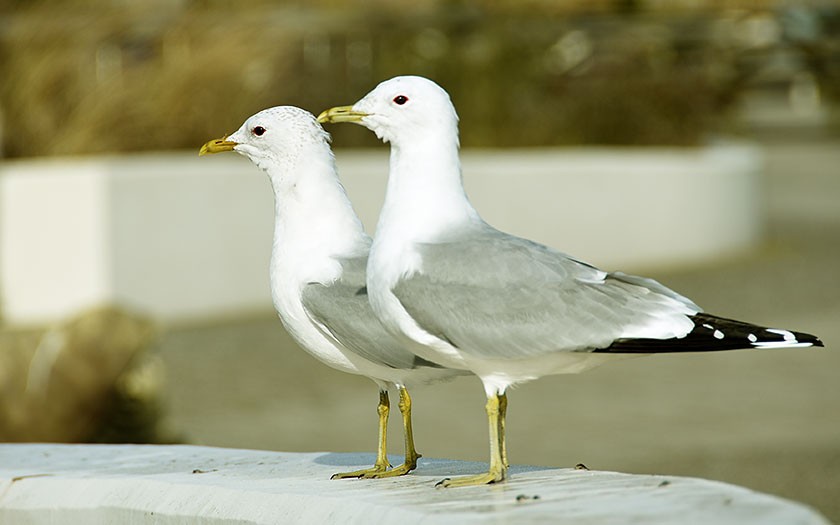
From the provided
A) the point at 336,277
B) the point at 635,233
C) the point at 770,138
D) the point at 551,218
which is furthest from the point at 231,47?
the point at 770,138

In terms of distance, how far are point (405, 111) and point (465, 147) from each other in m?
13.3

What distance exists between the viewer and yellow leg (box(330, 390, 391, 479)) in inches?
146

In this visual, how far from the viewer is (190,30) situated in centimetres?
1498

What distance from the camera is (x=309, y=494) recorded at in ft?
Result: 11.5

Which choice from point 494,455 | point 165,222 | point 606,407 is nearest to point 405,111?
point 494,455

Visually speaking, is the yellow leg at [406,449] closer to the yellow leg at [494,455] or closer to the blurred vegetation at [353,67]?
the yellow leg at [494,455]

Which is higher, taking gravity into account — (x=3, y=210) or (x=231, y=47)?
(x=231, y=47)

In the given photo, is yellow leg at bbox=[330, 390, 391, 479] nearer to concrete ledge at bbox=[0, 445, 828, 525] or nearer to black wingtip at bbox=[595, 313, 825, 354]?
concrete ledge at bbox=[0, 445, 828, 525]

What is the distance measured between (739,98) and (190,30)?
9.14 m

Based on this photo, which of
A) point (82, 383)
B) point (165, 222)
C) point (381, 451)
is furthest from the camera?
point (165, 222)

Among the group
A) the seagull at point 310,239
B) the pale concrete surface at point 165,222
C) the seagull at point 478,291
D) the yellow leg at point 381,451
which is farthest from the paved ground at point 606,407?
the seagull at point 478,291

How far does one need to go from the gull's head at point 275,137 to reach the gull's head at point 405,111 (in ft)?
0.82

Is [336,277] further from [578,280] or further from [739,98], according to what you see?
[739,98]

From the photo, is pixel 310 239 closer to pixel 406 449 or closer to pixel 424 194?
pixel 424 194
